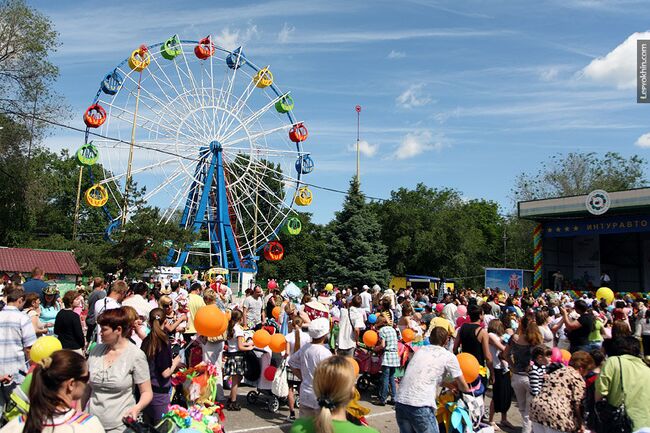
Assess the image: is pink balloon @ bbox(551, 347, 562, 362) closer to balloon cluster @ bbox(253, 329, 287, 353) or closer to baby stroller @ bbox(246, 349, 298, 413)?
balloon cluster @ bbox(253, 329, 287, 353)

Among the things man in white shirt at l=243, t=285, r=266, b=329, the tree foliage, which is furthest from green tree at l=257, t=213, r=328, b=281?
man in white shirt at l=243, t=285, r=266, b=329

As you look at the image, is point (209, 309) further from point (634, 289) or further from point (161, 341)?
point (634, 289)

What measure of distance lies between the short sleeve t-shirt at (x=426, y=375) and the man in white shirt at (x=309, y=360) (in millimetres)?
1039

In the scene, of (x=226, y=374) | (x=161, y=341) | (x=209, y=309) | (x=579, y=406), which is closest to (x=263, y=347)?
(x=226, y=374)

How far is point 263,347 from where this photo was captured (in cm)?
904

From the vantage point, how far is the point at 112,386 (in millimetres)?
4219

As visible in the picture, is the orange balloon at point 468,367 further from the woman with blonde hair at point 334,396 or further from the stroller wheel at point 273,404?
the stroller wheel at point 273,404

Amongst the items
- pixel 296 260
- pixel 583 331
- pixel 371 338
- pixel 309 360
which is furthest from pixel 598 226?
pixel 296 260

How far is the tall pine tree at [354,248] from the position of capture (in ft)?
117

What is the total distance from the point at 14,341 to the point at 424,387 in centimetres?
386

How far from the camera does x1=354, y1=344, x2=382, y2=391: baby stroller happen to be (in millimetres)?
10516

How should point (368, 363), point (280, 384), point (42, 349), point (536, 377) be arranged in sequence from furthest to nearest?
1. point (368, 363)
2. point (280, 384)
3. point (536, 377)
4. point (42, 349)

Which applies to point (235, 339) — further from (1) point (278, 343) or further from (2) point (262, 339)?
(1) point (278, 343)

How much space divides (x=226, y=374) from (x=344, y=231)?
90.2 feet
